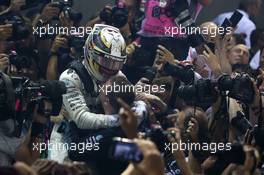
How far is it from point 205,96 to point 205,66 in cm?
102

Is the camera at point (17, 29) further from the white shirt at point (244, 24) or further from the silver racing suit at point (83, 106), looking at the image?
the white shirt at point (244, 24)

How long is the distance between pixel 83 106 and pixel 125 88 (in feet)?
1.03

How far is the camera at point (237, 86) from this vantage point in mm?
5609

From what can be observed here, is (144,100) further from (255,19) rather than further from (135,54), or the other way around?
(255,19)

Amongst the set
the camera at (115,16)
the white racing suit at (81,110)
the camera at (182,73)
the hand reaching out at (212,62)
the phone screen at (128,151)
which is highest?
the phone screen at (128,151)

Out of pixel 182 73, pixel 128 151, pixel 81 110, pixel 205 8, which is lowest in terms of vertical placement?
pixel 81 110

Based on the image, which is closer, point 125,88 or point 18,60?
point 125,88

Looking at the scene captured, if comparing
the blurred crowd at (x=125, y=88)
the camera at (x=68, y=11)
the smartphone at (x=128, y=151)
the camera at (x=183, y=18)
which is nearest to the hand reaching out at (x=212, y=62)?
the blurred crowd at (x=125, y=88)

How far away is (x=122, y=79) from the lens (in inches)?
230

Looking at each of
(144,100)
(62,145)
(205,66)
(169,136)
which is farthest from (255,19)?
(169,136)

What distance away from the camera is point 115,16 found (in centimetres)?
670

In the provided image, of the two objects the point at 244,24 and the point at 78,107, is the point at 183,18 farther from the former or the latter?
the point at 78,107

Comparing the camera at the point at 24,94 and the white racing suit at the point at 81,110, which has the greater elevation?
the camera at the point at 24,94

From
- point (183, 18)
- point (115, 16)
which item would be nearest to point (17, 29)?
point (115, 16)
